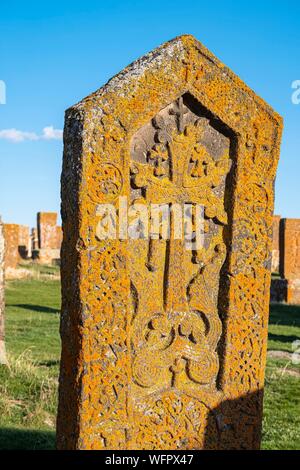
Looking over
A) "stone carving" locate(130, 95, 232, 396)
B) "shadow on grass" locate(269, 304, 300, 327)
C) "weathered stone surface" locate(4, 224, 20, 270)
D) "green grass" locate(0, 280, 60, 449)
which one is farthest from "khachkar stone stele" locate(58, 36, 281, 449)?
"weathered stone surface" locate(4, 224, 20, 270)

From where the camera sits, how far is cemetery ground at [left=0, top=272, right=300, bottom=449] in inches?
235

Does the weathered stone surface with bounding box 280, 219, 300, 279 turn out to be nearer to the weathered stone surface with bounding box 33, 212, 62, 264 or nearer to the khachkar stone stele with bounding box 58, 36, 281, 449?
the weathered stone surface with bounding box 33, 212, 62, 264

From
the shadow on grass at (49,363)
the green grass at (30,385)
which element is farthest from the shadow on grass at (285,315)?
the shadow on grass at (49,363)

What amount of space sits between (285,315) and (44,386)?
9504mm

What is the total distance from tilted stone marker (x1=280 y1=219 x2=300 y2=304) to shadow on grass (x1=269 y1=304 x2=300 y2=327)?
0.46 m

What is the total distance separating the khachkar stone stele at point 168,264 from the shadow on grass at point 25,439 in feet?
4.53

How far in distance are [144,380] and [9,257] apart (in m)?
17.7

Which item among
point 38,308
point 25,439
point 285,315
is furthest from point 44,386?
point 285,315

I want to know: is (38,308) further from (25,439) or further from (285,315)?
(25,439)

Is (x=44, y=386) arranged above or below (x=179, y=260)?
below

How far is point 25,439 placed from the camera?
552cm

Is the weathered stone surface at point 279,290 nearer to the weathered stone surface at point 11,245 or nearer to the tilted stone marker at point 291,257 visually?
the tilted stone marker at point 291,257

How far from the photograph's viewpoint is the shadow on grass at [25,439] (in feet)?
17.5
